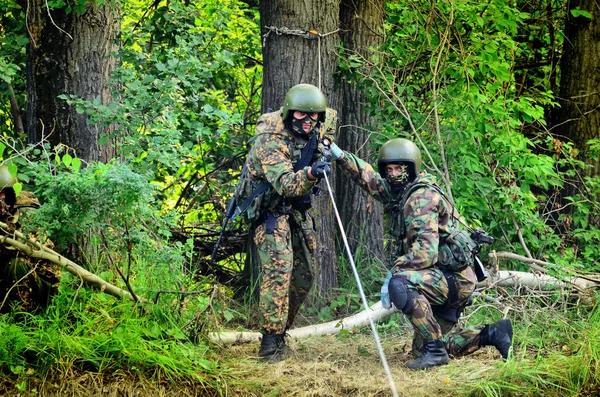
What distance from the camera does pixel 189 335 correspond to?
580 cm

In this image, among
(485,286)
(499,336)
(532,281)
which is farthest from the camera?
(532,281)

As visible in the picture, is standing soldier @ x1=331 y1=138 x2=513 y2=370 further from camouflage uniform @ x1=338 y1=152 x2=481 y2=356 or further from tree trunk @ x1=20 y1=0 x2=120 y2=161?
tree trunk @ x1=20 y1=0 x2=120 y2=161

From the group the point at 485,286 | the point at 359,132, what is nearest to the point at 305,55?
the point at 359,132

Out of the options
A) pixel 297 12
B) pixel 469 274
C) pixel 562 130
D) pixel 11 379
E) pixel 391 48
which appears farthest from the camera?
pixel 562 130

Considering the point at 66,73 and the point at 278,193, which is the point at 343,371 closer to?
the point at 278,193

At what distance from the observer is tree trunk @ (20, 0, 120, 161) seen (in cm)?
734

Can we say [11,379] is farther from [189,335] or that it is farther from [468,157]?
[468,157]

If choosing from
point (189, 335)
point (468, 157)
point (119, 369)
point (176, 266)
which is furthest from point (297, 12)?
point (119, 369)

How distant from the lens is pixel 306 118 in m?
6.32

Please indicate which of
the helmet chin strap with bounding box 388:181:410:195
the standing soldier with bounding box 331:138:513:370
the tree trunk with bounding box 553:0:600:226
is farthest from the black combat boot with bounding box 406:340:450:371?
the tree trunk with bounding box 553:0:600:226

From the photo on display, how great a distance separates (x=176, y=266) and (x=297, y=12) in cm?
Answer: 285

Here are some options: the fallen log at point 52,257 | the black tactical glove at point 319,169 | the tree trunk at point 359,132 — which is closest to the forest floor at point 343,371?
the fallen log at point 52,257

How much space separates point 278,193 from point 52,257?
1.68 metres

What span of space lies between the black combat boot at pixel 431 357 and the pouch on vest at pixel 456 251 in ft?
1.86
